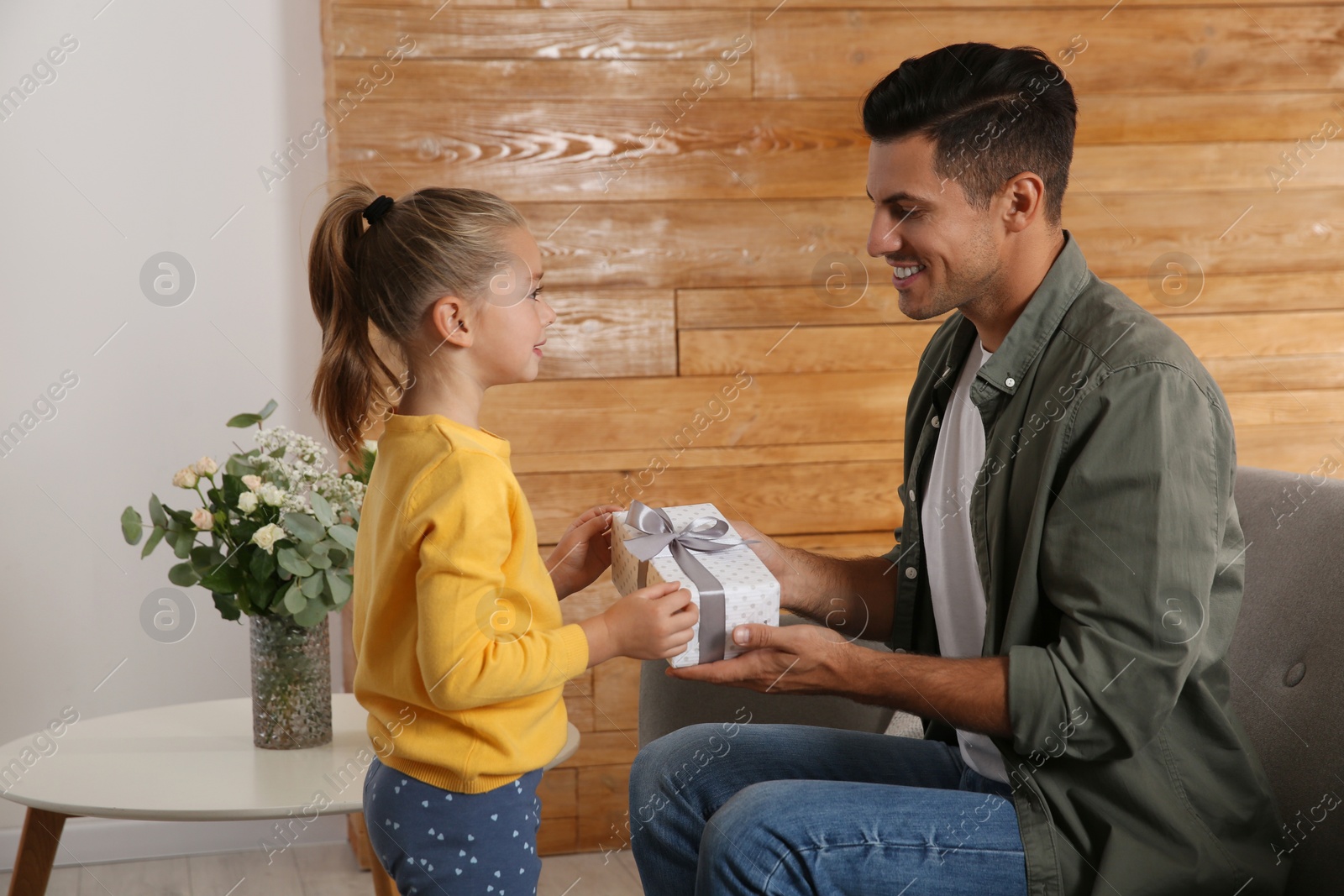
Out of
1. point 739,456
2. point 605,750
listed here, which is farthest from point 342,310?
point 605,750

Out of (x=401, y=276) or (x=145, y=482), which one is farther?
(x=145, y=482)

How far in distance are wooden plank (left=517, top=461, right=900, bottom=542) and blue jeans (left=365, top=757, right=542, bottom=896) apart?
3.82 ft

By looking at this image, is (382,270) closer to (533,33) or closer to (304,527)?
(304,527)

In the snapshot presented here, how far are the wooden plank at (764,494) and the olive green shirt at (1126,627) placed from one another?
115 centimetres

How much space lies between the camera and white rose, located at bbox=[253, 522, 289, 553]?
1.67 m

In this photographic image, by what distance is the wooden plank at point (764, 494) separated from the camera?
7.89 ft

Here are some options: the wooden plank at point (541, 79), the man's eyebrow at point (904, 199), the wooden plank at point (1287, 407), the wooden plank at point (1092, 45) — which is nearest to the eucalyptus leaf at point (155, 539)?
the wooden plank at point (541, 79)

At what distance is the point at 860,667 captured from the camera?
1.29 meters

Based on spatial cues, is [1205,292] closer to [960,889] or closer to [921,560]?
[921,560]

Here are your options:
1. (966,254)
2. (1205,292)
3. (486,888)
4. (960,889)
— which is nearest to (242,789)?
(486,888)

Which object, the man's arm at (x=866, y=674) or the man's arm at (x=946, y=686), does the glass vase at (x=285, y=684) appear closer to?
the man's arm at (x=866, y=674)

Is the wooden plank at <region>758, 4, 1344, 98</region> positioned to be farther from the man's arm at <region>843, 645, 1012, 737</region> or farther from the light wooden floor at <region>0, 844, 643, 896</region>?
the light wooden floor at <region>0, 844, 643, 896</region>

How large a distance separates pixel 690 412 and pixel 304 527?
3.09ft

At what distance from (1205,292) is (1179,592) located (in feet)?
5.46
